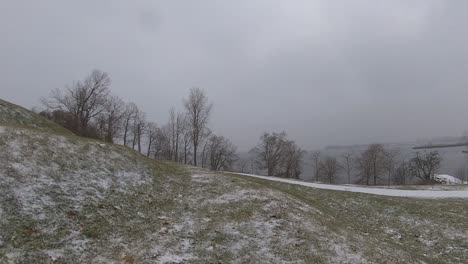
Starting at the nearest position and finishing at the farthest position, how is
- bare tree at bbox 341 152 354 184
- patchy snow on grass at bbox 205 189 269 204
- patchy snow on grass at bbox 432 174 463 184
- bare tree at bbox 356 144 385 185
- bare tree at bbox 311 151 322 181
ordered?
1. patchy snow on grass at bbox 205 189 269 204
2. patchy snow on grass at bbox 432 174 463 184
3. bare tree at bbox 356 144 385 185
4. bare tree at bbox 311 151 322 181
5. bare tree at bbox 341 152 354 184

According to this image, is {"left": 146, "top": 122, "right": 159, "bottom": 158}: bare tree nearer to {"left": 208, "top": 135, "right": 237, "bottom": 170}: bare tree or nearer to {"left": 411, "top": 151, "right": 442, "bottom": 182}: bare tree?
{"left": 208, "top": 135, "right": 237, "bottom": 170}: bare tree

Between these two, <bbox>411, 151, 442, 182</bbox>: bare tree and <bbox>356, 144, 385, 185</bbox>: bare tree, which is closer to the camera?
<bbox>356, 144, 385, 185</bbox>: bare tree

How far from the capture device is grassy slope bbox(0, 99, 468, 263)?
33.4 ft

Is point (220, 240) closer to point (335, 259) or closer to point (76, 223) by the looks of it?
point (335, 259)

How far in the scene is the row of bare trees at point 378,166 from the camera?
266ft

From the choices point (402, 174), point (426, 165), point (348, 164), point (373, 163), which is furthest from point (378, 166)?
point (348, 164)

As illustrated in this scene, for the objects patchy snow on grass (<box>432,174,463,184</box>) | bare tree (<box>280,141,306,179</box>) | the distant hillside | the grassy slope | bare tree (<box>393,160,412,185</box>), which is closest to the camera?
the grassy slope

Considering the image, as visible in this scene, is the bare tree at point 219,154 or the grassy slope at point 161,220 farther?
the bare tree at point 219,154

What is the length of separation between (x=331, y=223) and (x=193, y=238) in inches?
232

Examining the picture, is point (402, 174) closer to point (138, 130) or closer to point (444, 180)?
point (444, 180)

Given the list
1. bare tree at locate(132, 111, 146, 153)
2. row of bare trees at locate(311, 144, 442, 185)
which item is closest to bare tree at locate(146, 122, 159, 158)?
bare tree at locate(132, 111, 146, 153)

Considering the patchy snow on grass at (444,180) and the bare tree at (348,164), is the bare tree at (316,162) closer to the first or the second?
the bare tree at (348,164)

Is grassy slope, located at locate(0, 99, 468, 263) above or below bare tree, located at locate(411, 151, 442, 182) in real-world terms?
below

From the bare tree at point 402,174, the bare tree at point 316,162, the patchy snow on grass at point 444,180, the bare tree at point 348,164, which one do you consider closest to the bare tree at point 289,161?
the bare tree at point 316,162
